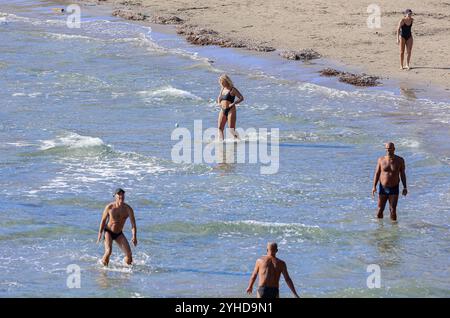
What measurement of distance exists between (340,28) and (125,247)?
65.7ft

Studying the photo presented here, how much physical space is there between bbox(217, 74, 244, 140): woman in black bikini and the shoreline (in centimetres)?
608

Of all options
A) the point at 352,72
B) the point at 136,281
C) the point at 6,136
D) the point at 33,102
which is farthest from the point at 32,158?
the point at 352,72

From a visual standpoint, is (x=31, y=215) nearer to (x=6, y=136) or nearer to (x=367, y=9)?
(x=6, y=136)

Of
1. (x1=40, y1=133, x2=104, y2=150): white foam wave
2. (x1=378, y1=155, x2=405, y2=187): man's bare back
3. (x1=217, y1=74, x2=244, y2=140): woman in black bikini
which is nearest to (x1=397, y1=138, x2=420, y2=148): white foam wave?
(x1=217, y1=74, x2=244, y2=140): woman in black bikini

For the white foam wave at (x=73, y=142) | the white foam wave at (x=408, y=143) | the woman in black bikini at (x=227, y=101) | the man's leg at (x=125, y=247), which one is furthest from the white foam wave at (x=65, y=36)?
the man's leg at (x=125, y=247)

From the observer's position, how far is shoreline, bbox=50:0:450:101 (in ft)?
97.2

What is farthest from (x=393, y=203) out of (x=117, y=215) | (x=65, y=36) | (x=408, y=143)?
(x=65, y=36)

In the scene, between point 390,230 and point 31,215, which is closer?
point 390,230

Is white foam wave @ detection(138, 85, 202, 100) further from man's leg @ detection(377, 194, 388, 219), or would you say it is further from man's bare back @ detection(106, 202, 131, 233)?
man's bare back @ detection(106, 202, 131, 233)

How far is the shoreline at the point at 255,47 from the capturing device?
97.2ft

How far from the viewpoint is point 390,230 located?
20.1 meters

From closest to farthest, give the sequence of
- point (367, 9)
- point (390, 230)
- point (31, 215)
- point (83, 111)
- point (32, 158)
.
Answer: point (390, 230) → point (31, 215) → point (32, 158) → point (83, 111) → point (367, 9)

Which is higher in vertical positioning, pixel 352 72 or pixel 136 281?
pixel 352 72

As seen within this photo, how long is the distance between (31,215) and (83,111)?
9.17 meters
